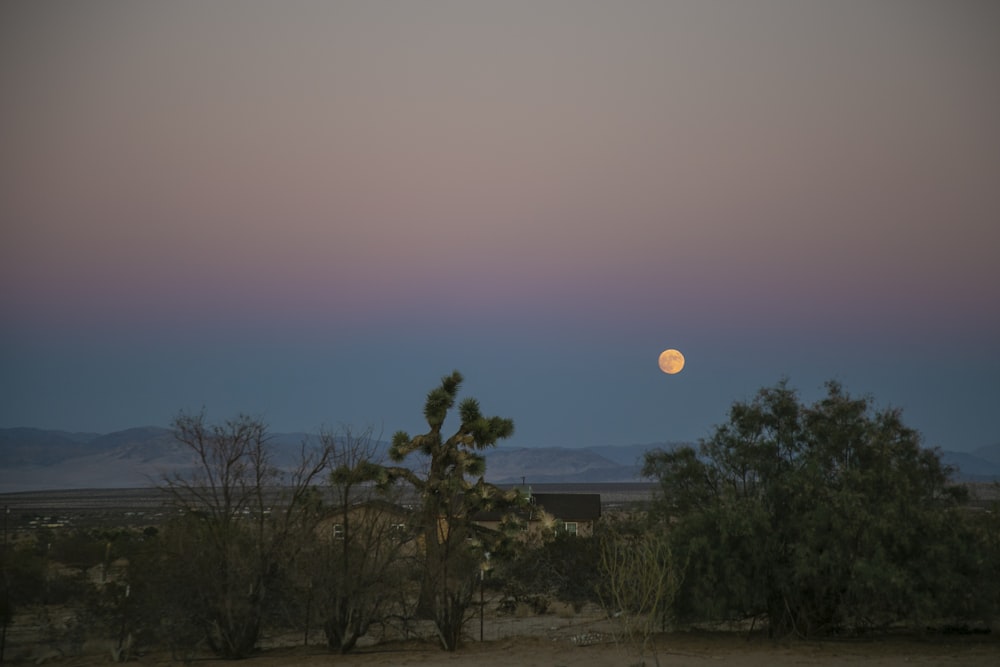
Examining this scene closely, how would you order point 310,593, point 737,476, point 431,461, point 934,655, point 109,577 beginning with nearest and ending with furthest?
point 934,655 → point 310,593 → point 737,476 → point 431,461 → point 109,577

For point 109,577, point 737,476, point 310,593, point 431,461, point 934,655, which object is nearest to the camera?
point 934,655

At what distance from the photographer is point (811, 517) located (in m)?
21.3

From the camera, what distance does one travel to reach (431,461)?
2606cm

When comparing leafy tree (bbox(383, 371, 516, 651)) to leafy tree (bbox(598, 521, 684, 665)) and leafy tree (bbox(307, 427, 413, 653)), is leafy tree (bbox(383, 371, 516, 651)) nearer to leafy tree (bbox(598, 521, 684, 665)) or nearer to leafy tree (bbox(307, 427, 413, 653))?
leafy tree (bbox(307, 427, 413, 653))

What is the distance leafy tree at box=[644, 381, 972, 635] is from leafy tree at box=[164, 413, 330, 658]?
8.62m

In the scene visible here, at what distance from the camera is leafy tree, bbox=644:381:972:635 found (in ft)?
68.0

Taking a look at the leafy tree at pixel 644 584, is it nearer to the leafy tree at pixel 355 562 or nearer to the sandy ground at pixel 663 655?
the sandy ground at pixel 663 655

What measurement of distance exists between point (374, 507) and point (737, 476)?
8652mm

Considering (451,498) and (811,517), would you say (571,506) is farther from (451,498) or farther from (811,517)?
(811,517)

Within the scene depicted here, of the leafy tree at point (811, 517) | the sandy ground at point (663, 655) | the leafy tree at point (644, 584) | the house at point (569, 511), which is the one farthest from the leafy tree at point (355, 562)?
the house at point (569, 511)

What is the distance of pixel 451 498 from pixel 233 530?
5536 mm

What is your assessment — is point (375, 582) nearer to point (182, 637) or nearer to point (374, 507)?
point (374, 507)

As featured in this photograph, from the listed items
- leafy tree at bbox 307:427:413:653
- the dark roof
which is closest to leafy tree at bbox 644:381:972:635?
leafy tree at bbox 307:427:413:653

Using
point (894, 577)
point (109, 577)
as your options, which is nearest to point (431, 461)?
point (109, 577)
